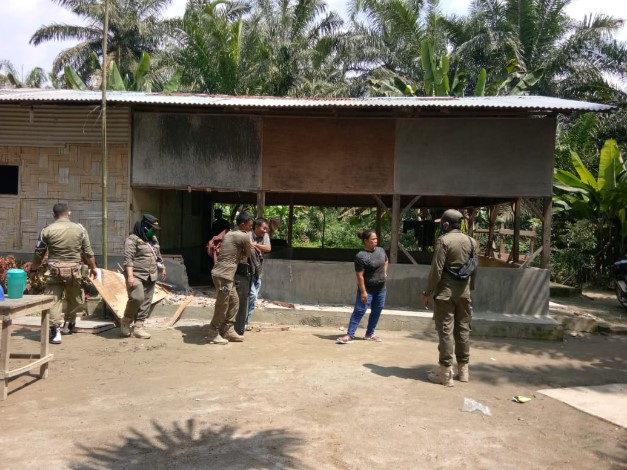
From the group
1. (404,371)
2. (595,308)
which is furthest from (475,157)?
(595,308)

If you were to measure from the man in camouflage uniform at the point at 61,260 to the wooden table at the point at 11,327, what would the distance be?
1253 millimetres

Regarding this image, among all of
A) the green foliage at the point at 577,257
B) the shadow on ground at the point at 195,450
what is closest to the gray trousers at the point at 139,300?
the shadow on ground at the point at 195,450

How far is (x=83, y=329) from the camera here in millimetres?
7449

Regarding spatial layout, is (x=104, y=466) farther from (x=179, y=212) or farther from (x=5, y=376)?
(x=179, y=212)

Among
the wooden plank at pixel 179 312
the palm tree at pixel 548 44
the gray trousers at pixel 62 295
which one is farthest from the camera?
the palm tree at pixel 548 44

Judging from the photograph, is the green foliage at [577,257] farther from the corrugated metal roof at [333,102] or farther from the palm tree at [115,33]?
the palm tree at [115,33]

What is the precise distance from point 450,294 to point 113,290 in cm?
525

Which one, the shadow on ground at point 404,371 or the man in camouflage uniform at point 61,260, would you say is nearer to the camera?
the shadow on ground at point 404,371

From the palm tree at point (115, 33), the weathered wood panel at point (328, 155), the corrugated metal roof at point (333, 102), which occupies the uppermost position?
the palm tree at point (115, 33)

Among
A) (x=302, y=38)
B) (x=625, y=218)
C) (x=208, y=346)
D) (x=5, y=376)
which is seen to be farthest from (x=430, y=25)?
(x=5, y=376)

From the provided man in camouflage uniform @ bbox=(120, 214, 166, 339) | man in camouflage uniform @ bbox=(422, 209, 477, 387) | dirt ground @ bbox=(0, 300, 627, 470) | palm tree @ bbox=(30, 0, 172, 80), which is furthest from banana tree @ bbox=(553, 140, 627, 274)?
palm tree @ bbox=(30, 0, 172, 80)

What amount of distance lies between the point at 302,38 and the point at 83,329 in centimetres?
1660

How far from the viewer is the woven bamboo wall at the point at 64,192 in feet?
29.9

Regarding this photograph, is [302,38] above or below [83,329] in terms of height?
above
